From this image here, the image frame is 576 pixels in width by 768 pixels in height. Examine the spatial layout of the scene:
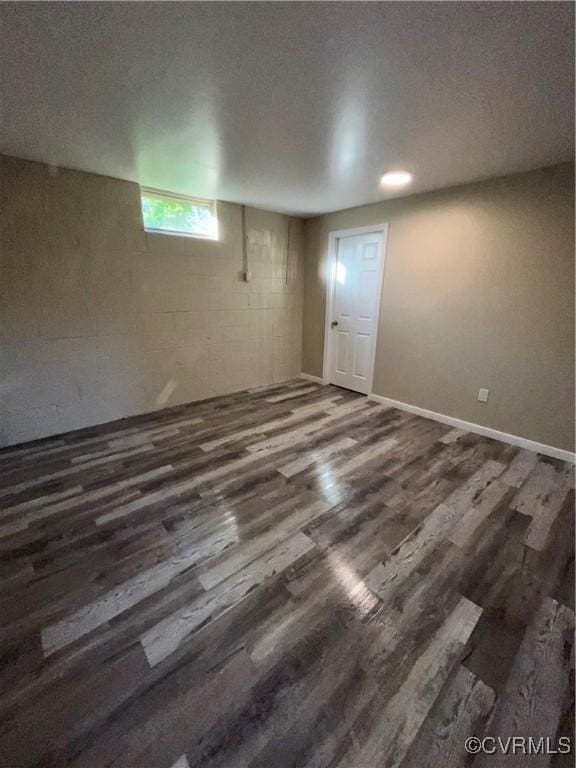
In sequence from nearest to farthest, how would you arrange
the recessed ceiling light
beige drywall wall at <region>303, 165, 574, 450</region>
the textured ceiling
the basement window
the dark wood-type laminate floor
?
the dark wood-type laminate floor → the textured ceiling → beige drywall wall at <region>303, 165, 574, 450</region> → the recessed ceiling light → the basement window

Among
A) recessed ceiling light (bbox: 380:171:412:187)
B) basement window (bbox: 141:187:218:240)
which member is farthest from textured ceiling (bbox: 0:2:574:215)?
basement window (bbox: 141:187:218:240)

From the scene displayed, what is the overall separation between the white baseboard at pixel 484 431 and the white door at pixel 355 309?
51 centimetres

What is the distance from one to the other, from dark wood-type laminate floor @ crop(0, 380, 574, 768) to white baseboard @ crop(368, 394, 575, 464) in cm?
19

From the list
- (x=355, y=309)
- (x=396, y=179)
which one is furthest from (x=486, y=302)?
(x=355, y=309)

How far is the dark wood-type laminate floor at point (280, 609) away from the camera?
97cm

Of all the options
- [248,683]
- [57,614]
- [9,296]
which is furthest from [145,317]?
[248,683]

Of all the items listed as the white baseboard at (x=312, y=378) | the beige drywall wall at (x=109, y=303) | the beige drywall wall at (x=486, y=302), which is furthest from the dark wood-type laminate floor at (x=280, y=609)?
the white baseboard at (x=312, y=378)

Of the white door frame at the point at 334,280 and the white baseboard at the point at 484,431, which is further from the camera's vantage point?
the white door frame at the point at 334,280

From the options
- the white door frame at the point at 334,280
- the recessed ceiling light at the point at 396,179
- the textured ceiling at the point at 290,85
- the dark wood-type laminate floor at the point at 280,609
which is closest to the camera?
the dark wood-type laminate floor at the point at 280,609

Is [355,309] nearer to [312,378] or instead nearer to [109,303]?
[312,378]

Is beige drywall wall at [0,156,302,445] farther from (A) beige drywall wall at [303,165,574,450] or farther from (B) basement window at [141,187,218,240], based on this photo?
(A) beige drywall wall at [303,165,574,450]

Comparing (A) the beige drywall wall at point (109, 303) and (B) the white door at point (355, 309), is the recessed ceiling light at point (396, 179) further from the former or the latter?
(A) the beige drywall wall at point (109, 303)

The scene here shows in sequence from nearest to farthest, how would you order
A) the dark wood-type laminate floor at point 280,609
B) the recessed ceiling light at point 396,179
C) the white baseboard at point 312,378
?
the dark wood-type laminate floor at point 280,609, the recessed ceiling light at point 396,179, the white baseboard at point 312,378

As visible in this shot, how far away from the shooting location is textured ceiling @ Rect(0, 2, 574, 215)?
110 centimetres
